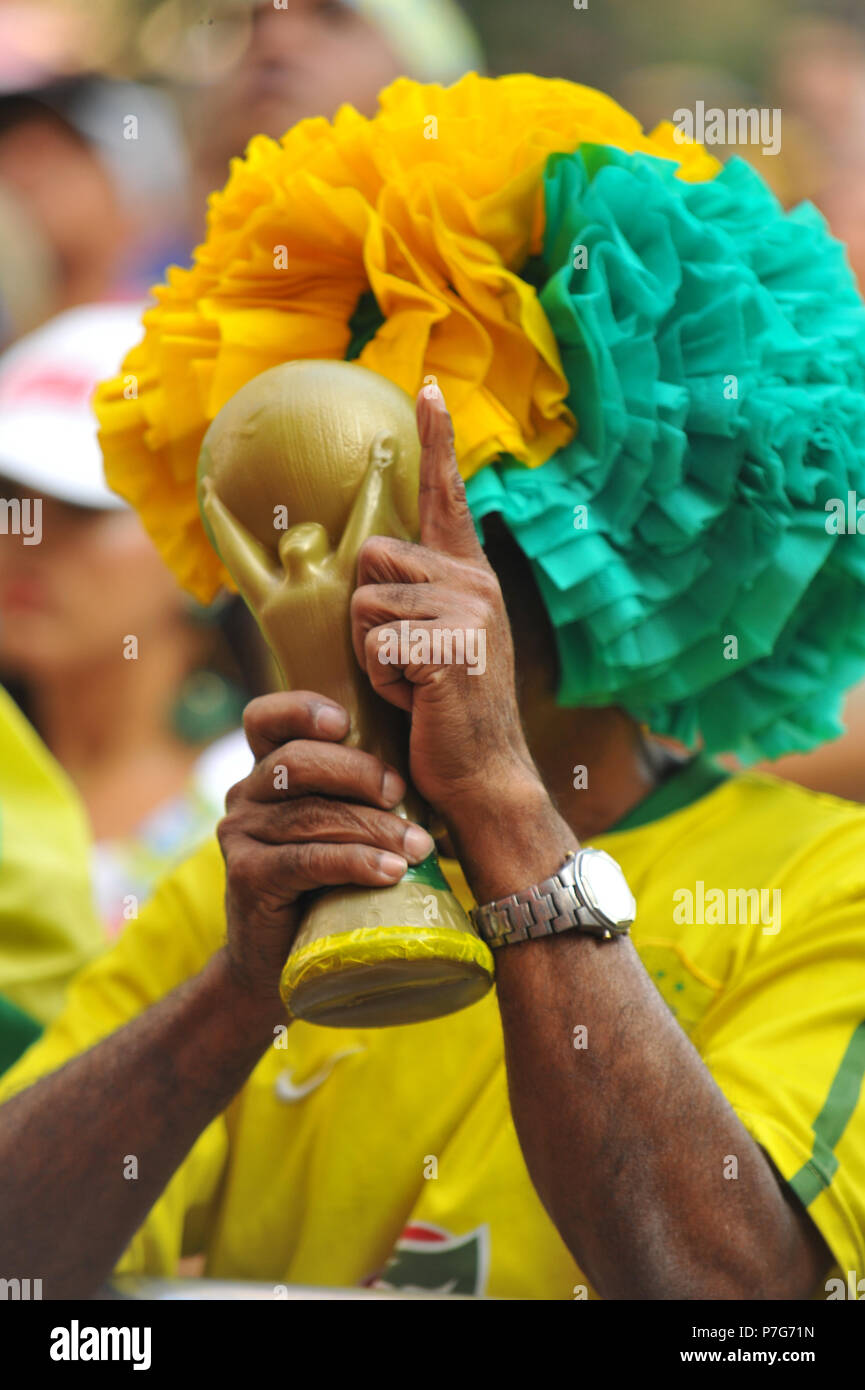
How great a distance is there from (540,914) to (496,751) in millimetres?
130

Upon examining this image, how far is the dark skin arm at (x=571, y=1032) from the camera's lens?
48.6 inches

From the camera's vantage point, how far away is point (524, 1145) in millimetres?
1309

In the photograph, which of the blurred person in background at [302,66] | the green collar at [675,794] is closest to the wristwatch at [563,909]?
the green collar at [675,794]

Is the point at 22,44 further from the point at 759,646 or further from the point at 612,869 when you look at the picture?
the point at 612,869

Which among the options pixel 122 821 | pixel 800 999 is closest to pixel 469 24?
pixel 122 821

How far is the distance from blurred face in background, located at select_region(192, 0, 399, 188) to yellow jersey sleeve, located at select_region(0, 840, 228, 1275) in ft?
5.67

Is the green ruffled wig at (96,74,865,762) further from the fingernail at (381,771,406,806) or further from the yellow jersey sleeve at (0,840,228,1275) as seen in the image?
the yellow jersey sleeve at (0,840,228,1275)

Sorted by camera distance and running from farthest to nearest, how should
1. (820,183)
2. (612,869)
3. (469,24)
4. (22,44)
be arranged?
(469,24) < (22,44) < (820,183) < (612,869)

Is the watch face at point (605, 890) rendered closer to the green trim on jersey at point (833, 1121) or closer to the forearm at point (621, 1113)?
the forearm at point (621, 1113)

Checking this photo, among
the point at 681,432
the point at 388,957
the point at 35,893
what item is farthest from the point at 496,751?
the point at 35,893

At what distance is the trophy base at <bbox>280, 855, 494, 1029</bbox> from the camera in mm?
1133

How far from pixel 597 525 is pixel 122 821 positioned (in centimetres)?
204

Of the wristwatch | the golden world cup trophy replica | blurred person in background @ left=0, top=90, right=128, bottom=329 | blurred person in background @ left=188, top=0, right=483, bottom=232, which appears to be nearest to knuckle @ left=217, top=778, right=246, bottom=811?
the golden world cup trophy replica

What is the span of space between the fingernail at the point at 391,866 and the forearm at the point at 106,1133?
1.17 ft
